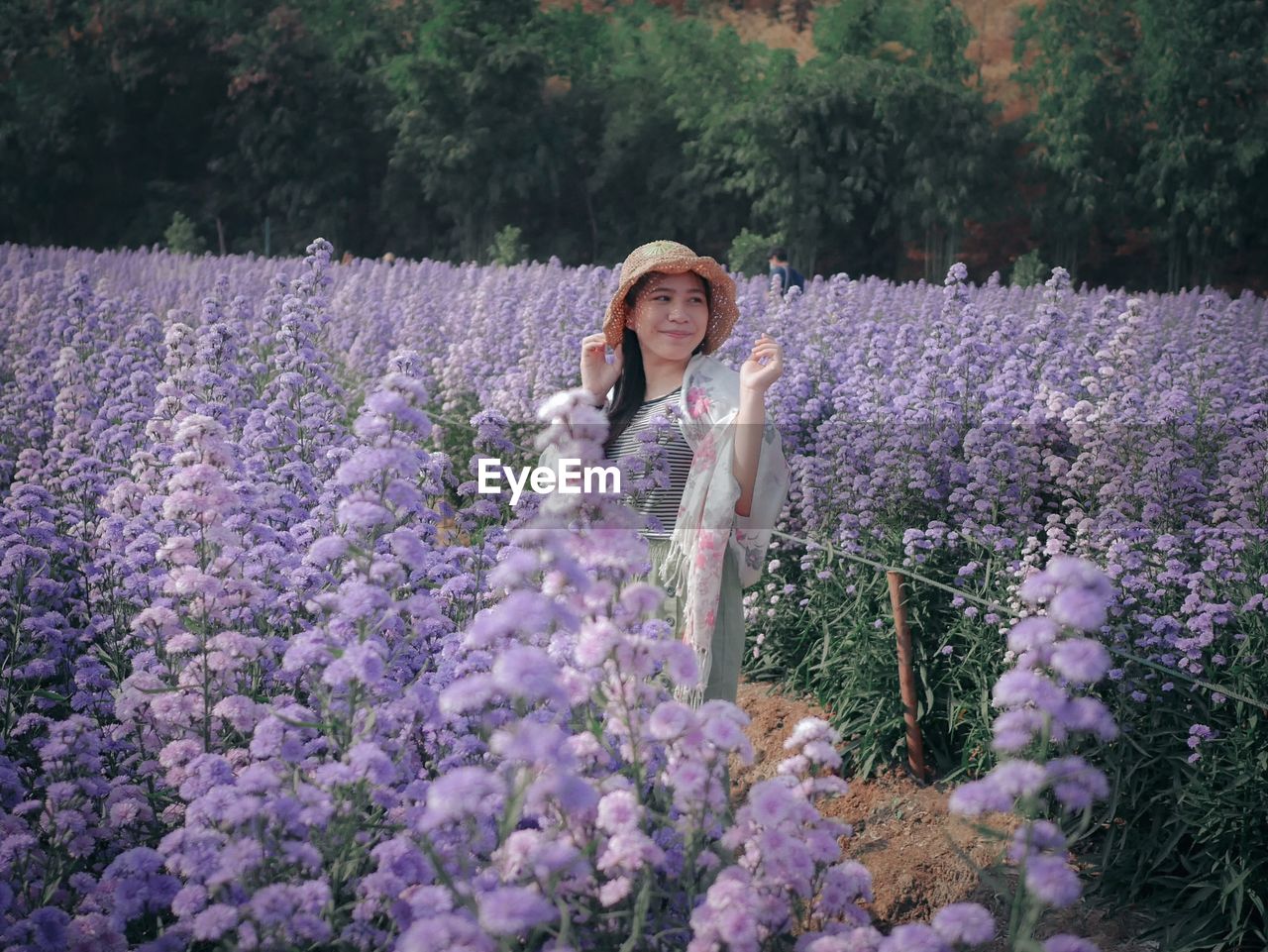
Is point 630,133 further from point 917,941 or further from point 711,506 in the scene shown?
point 917,941

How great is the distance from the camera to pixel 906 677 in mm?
3943

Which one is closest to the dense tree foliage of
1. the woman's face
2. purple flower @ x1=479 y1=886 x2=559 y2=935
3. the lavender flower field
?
the lavender flower field

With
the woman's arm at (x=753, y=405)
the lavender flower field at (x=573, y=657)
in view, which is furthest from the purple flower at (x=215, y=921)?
the woman's arm at (x=753, y=405)

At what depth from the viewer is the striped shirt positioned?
3.08m

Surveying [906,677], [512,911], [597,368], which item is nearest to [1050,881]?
[512,911]

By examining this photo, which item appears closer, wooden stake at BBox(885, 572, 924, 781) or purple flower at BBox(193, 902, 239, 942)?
purple flower at BBox(193, 902, 239, 942)

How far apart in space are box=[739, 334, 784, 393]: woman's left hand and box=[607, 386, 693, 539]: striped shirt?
33cm

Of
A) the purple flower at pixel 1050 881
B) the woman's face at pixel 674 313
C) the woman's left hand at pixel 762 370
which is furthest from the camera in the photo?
the woman's face at pixel 674 313

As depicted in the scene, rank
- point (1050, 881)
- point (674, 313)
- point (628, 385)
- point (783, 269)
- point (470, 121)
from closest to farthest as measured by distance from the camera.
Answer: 1. point (1050, 881)
2. point (674, 313)
3. point (628, 385)
4. point (783, 269)
5. point (470, 121)

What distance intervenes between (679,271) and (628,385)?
0.35 meters

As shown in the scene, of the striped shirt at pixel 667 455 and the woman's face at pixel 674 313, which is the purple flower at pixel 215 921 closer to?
the striped shirt at pixel 667 455

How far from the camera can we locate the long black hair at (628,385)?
Answer: 10.4 feet

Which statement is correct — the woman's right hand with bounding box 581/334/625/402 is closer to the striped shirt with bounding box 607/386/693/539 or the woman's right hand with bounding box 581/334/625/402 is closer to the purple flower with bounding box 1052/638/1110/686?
the striped shirt with bounding box 607/386/693/539

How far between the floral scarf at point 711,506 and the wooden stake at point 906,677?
1047 mm
